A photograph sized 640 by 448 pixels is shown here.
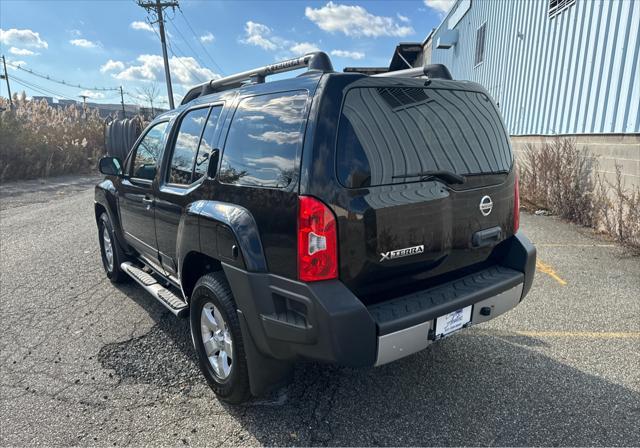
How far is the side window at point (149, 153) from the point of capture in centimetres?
380

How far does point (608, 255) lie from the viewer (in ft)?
19.1

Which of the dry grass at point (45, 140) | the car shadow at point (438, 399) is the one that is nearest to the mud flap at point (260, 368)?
the car shadow at point (438, 399)

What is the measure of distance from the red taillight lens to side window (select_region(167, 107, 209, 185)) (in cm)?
134

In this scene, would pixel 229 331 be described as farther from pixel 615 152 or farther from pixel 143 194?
pixel 615 152

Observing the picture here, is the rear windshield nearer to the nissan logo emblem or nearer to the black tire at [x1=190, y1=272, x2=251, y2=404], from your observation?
the nissan logo emblem

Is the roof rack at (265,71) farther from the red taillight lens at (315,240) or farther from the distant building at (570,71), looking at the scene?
the distant building at (570,71)

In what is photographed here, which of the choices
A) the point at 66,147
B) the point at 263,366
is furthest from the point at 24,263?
the point at 66,147

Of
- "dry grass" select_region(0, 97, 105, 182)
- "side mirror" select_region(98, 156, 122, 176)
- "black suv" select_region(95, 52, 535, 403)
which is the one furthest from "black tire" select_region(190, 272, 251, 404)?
"dry grass" select_region(0, 97, 105, 182)

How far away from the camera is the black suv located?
7.09 ft

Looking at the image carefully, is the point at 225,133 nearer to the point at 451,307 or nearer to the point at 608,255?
the point at 451,307

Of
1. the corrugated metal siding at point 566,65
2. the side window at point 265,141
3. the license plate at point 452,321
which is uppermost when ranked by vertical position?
the corrugated metal siding at point 566,65

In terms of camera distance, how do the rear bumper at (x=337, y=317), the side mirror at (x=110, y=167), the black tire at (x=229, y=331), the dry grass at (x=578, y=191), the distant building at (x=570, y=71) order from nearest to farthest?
the rear bumper at (x=337, y=317) < the black tire at (x=229, y=331) < the side mirror at (x=110, y=167) < the dry grass at (x=578, y=191) < the distant building at (x=570, y=71)

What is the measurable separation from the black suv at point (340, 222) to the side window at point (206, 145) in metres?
0.02

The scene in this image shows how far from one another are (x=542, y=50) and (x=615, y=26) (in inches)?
99.5
